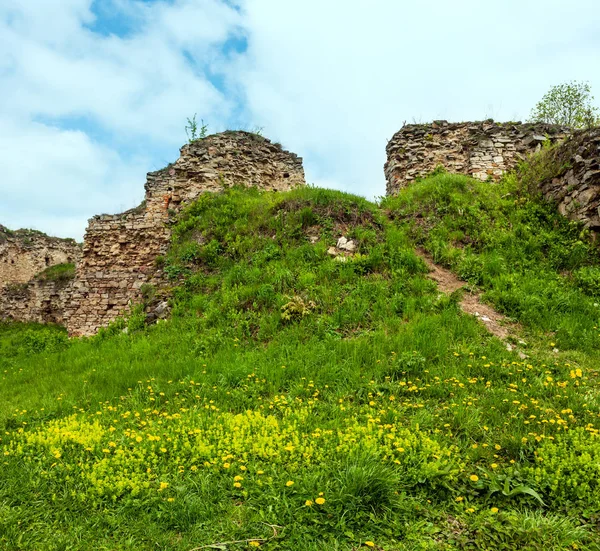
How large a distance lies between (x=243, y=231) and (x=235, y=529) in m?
8.93

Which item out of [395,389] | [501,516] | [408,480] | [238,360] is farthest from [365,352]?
[501,516]

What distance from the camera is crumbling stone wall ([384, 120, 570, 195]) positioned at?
13.6 meters

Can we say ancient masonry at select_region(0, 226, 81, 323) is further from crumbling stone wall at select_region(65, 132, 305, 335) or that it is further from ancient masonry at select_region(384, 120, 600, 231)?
ancient masonry at select_region(384, 120, 600, 231)

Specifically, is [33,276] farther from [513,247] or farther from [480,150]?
[513,247]

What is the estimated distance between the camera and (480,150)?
A: 540 inches

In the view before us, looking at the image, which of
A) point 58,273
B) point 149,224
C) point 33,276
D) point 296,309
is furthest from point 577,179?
point 33,276

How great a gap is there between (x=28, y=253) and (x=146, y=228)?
14992mm

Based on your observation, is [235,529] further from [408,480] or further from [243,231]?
[243,231]

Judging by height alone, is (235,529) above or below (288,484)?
below

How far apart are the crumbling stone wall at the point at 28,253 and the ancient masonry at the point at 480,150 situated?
18602mm

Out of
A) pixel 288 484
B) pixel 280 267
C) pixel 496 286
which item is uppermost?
pixel 280 267

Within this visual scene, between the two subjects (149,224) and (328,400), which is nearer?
(328,400)

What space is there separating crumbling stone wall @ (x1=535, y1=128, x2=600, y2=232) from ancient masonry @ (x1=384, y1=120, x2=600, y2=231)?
0.03 meters

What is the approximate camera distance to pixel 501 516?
10.1 ft
